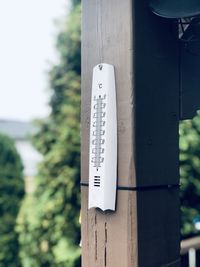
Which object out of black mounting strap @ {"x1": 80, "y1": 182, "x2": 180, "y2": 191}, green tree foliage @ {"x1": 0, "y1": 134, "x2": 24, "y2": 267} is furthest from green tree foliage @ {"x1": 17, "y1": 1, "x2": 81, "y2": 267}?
black mounting strap @ {"x1": 80, "y1": 182, "x2": 180, "y2": 191}

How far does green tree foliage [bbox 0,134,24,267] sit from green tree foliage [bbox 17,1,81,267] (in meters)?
0.53

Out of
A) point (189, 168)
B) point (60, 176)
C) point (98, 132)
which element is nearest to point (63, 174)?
point (60, 176)

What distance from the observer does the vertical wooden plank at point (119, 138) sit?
1.14 m

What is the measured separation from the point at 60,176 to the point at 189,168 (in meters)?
1.10

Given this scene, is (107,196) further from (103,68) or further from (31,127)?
(31,127)

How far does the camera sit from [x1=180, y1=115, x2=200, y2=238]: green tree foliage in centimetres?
286

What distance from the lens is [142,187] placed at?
117cm

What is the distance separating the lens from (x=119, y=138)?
3.85 ft

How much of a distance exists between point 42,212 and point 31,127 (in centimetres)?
86

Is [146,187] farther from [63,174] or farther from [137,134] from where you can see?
[63,174]

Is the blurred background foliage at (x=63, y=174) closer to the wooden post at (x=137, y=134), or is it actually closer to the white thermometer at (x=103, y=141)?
the wooden post at (x=137, y=134)

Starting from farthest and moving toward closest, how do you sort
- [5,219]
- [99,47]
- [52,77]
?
[5,219] → [52,77] → [99,47]

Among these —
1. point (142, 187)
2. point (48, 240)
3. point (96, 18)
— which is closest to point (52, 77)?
point (48, 240)

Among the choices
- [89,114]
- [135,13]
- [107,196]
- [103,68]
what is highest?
[135,13]
